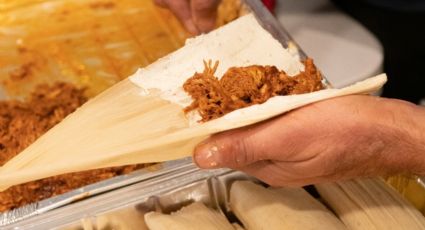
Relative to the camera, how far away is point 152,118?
1.04 m

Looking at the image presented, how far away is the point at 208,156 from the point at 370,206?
346mm

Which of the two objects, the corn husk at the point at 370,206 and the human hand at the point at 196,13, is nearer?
the corn husk at the point at 370,206

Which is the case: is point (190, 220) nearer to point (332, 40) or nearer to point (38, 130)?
point (38, 130)

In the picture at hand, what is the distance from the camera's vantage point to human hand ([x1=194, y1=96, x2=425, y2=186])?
0.89 metres

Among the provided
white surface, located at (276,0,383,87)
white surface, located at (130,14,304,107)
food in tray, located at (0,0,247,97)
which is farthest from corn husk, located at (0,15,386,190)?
white surface, located at (276,0,383,87)

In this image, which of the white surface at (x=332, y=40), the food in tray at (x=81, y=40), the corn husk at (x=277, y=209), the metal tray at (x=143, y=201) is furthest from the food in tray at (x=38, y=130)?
the white surface at (x=332, y=40)

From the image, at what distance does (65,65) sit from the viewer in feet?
5.40

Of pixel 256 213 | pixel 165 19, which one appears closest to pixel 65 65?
pixel 165 19

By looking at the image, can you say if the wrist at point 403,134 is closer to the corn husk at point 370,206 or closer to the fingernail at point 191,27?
the corn husk at point 370,206

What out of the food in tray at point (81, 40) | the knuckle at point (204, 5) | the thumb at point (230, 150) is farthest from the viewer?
the food in tray at point (81, 40)

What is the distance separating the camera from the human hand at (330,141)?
89 cm

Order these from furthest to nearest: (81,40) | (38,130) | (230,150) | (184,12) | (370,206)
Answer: (81,40) → (184,12) → (38,130) → (370,206) → (230,150)

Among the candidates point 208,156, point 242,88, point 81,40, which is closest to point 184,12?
point 81,40

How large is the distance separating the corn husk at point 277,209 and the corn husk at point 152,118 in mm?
183
